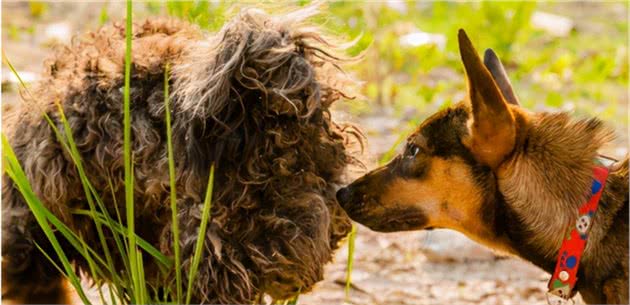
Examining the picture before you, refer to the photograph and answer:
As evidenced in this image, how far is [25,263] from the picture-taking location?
386cm

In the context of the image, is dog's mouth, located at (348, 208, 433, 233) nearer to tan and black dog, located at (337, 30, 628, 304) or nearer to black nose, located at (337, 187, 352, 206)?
tan and black dog, located at (337, 30, 628, 304)

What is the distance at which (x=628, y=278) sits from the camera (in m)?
3.57

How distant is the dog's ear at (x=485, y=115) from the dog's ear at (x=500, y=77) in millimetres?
417

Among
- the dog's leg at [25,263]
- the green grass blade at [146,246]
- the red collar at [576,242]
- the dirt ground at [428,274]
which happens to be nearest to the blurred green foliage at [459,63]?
the dirt ground at [428,274]

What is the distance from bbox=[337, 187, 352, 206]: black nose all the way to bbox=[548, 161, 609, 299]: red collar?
811mm

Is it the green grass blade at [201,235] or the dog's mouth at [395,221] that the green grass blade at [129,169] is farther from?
the dog's mouth at [395,221]

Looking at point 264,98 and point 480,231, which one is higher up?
point 264,98

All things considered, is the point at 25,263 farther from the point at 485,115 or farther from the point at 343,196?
the point at 485,115

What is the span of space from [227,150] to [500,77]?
51.0 inches

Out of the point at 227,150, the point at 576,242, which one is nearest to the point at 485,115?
the point at 576,242

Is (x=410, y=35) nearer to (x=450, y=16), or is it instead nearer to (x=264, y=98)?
(x=450, y=16)

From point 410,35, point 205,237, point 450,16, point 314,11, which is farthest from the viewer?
point 450,16

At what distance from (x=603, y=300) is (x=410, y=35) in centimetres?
490

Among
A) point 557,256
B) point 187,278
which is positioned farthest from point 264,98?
point 557,256
